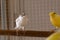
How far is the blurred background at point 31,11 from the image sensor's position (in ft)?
5.74

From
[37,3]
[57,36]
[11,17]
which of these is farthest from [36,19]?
[57,36]

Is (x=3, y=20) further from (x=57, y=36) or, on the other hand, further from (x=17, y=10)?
(x=57, y=36)

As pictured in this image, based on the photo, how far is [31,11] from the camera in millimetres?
1797

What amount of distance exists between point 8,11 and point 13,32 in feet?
3.54

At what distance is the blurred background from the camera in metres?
1.75

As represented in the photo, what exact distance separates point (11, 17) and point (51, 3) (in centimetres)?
55

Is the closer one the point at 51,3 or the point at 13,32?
the point at 13,32

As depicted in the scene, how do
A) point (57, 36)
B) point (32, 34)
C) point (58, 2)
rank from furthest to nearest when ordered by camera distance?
point (58, 2) → point (32, 34) → point (57, 36)

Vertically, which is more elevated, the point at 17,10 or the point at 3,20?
the point at 17,10

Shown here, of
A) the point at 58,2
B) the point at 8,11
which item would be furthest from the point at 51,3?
the point at 8,11

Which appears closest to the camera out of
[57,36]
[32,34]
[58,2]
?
[57,36]

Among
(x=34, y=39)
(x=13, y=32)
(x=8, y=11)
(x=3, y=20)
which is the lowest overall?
(x=34, y=39)

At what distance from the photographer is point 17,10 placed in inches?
70.6

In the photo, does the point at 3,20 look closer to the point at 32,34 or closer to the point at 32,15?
the point at 32,15
